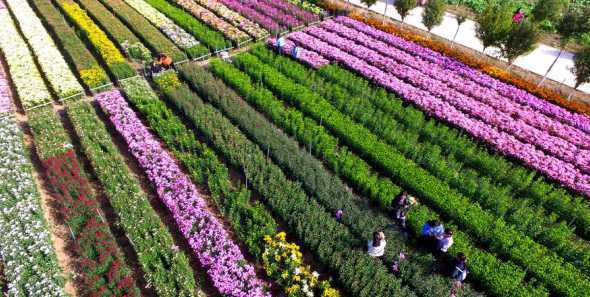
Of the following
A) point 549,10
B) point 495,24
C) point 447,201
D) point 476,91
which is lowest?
point 447,201

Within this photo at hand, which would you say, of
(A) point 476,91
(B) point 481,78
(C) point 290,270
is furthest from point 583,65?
(C) point 290,270

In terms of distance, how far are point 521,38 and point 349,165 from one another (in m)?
11.9

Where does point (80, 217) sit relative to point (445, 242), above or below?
below

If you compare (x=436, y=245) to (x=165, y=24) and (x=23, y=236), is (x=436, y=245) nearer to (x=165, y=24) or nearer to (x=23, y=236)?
(x=23, y=236)

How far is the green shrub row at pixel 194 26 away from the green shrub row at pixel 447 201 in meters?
5.90

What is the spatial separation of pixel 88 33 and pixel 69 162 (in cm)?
1128

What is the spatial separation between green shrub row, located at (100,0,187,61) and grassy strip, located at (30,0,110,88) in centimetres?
302

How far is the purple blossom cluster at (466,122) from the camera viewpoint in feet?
43.4

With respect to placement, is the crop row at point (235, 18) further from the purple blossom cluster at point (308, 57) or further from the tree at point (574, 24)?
the tree at point (574, 24)

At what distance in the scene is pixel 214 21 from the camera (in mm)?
23281

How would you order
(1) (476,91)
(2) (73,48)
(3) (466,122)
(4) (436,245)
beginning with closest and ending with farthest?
(4) (436,245) → (3) (466,122) → (1) (476,91) → (2) (73,48)

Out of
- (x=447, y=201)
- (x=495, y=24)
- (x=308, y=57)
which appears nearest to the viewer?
(x=447, y=201)

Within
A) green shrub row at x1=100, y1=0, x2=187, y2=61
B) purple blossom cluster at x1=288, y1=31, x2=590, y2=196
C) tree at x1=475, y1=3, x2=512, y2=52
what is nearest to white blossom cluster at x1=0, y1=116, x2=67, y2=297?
green shrub row at x1=100, y1=0, x2=187, y2=61

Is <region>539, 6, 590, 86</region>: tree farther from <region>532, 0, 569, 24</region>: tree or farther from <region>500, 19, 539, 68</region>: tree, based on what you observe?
<region>532, 0, 569, 24</region>: tree
